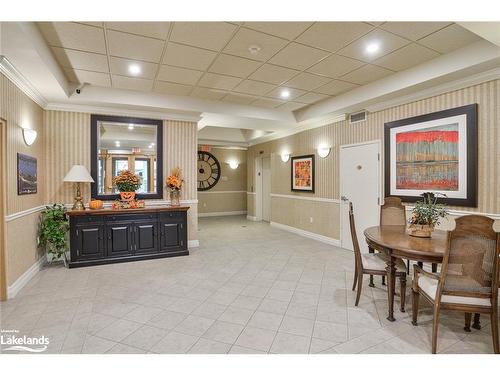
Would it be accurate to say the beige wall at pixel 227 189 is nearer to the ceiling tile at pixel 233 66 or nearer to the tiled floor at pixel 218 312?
the tiled floor at pixel 218 312

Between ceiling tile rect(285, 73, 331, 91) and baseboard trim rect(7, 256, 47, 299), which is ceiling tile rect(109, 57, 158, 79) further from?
baseboard trim rect(7, 256, 47, 299)

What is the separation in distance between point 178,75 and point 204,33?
1242 millimetres

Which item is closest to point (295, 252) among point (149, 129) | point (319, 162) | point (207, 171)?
point (319, 162)

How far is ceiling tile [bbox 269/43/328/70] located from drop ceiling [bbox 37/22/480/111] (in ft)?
0.04

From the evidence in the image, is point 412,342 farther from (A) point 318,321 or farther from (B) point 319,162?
(B) point 319,162

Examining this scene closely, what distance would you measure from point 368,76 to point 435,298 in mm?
3171

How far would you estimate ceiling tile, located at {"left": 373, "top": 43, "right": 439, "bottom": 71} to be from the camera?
315cm

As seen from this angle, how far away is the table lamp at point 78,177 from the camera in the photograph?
4.11m

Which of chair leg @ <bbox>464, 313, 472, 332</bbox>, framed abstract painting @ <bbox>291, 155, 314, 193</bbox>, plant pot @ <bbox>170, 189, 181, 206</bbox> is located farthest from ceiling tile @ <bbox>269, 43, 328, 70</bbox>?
chair leg @ <bbox>464, 313, 472, 332</bbox>

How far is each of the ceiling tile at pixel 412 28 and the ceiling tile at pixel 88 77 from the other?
369cm

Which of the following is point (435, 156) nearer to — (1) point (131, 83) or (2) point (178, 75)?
(2) point (178, 75)

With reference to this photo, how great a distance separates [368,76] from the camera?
397cm

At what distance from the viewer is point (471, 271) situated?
6.61 ft

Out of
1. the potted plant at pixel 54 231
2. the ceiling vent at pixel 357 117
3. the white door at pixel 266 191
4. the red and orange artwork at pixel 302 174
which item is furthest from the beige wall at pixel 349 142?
the potted plant at pixel 54 231
